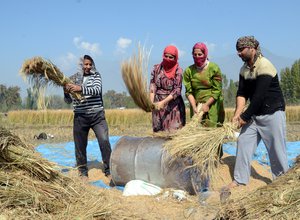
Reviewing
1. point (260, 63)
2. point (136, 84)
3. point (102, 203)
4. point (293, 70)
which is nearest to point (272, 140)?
point (260, 63)

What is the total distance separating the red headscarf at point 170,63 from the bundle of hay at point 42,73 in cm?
129

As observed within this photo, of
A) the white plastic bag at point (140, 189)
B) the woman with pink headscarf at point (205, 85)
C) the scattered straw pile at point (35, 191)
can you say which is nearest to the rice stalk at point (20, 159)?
the scattered straw pile at point (35, 191)

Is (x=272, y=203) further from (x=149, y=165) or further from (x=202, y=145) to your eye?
(x=149, y=165)

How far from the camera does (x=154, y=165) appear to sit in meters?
5.03

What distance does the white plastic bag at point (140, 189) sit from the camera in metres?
4.77

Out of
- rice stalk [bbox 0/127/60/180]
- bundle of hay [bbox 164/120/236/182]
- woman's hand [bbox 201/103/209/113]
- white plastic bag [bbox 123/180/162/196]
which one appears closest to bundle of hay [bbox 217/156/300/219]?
bundle of hay [bbox 164/120/236/182]

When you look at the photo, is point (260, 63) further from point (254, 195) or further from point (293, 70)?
point (293, 70)

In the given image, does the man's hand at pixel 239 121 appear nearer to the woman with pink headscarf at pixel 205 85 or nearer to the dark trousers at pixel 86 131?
the woman with pink headscarf at pixel 205 85

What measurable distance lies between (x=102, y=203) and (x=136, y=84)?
226 centimetres

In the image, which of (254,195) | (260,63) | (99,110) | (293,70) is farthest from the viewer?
(293,70)

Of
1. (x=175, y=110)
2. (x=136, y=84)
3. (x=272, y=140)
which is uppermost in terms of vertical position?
(x=136, y=84)

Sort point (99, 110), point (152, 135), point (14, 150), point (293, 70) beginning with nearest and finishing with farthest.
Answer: point (14, 150) < point (152, 135) < point (99, 110) < point (293, 70)

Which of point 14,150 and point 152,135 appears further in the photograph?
point 152,135

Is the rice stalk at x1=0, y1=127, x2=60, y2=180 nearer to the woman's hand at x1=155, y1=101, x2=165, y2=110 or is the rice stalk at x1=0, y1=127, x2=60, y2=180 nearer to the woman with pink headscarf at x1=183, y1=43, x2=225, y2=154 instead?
the woman's hand at x1=155, y1=101, x2=165, y2=110
